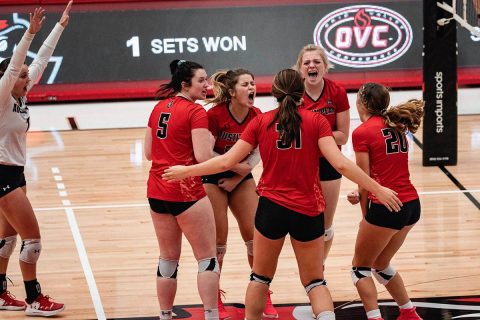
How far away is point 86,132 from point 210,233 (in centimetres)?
800

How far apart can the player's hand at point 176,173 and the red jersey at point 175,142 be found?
1.28 ft

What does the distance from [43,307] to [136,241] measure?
2154 millimetres

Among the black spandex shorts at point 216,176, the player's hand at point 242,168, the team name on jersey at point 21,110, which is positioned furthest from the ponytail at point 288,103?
the team name on jersey at point 21,110

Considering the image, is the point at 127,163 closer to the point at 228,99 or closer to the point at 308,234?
the point at 228,99

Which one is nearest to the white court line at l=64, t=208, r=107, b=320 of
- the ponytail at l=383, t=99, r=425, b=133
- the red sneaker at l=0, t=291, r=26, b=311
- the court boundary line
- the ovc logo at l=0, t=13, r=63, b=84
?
the red sneaker at l=0, t=291, r=26, b=311

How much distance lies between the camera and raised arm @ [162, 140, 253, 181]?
7.02 meters

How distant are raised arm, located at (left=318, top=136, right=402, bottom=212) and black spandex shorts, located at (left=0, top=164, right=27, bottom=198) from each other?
269 centimetres

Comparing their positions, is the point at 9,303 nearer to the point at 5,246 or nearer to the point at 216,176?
the point at 5,246

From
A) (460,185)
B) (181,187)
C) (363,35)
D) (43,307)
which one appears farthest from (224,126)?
(363,35)

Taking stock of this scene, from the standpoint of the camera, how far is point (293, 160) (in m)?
6.95

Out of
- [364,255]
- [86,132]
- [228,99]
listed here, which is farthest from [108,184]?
[364,255]

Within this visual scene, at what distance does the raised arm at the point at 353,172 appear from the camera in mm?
6855

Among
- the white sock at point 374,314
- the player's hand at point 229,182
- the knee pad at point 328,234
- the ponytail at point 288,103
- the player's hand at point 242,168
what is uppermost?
the ponytail at point 288,103

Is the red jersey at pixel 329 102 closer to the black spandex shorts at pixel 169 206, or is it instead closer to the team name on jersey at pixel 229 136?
the team name on jersey at pixel 229 136
